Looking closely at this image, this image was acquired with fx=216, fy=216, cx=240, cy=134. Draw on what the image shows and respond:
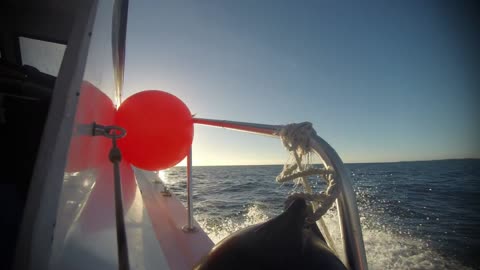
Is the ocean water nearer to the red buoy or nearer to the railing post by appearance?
the railing post

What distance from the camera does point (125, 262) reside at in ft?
1.65

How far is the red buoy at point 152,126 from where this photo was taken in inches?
47.4

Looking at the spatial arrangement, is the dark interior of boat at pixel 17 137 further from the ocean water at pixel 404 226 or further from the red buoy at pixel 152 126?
the ocean water at pixel 404 226

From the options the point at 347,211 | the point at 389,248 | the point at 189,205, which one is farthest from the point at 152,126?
the point at 389,248

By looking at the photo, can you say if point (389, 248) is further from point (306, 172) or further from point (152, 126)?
point (152, 126)

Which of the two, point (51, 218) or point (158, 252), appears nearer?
point (51, 218)

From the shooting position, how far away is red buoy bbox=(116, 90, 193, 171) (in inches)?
47.4

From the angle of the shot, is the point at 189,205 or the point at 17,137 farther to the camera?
the point at 189,205

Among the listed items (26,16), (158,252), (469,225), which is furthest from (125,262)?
(469,225)

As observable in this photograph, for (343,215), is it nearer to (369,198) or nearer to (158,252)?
(158,252)

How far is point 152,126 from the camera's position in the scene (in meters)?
1.21

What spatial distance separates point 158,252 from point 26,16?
2453 millimetres

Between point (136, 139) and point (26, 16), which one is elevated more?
point (26, 16)

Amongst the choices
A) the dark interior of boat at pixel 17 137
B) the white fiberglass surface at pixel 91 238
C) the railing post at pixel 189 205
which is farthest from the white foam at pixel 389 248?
the dark interior of boat at pixel 17 137
